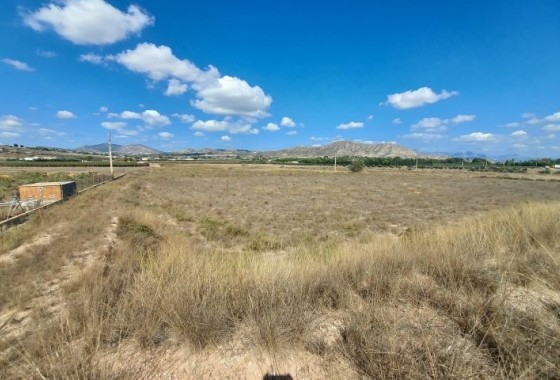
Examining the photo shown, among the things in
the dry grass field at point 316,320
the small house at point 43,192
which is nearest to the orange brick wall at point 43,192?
the small house at point 43,192

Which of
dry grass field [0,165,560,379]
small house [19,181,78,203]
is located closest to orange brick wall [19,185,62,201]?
small house [19,181,78,203]

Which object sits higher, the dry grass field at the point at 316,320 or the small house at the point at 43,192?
the dry grass field at the point at 316,320

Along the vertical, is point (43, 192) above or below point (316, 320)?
below

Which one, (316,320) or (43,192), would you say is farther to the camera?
(43,192)

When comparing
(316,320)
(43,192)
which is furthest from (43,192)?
(316,320)

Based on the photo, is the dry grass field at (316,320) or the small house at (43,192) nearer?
the dry grass field at (316,320)

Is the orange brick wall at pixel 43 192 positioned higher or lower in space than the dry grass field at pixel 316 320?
lower

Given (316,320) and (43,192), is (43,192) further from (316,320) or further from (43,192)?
(316,320)

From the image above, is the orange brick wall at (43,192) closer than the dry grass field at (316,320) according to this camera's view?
No

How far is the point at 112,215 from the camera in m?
17.2

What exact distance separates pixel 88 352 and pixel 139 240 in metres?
8.90

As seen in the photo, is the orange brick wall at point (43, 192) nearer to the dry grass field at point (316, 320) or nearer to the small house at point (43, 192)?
the small house at point (43, 192)

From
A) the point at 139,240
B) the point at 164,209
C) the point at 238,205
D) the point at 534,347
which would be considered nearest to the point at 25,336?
the point at 534,347

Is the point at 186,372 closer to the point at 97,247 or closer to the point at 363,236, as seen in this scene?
the point at 97,247
